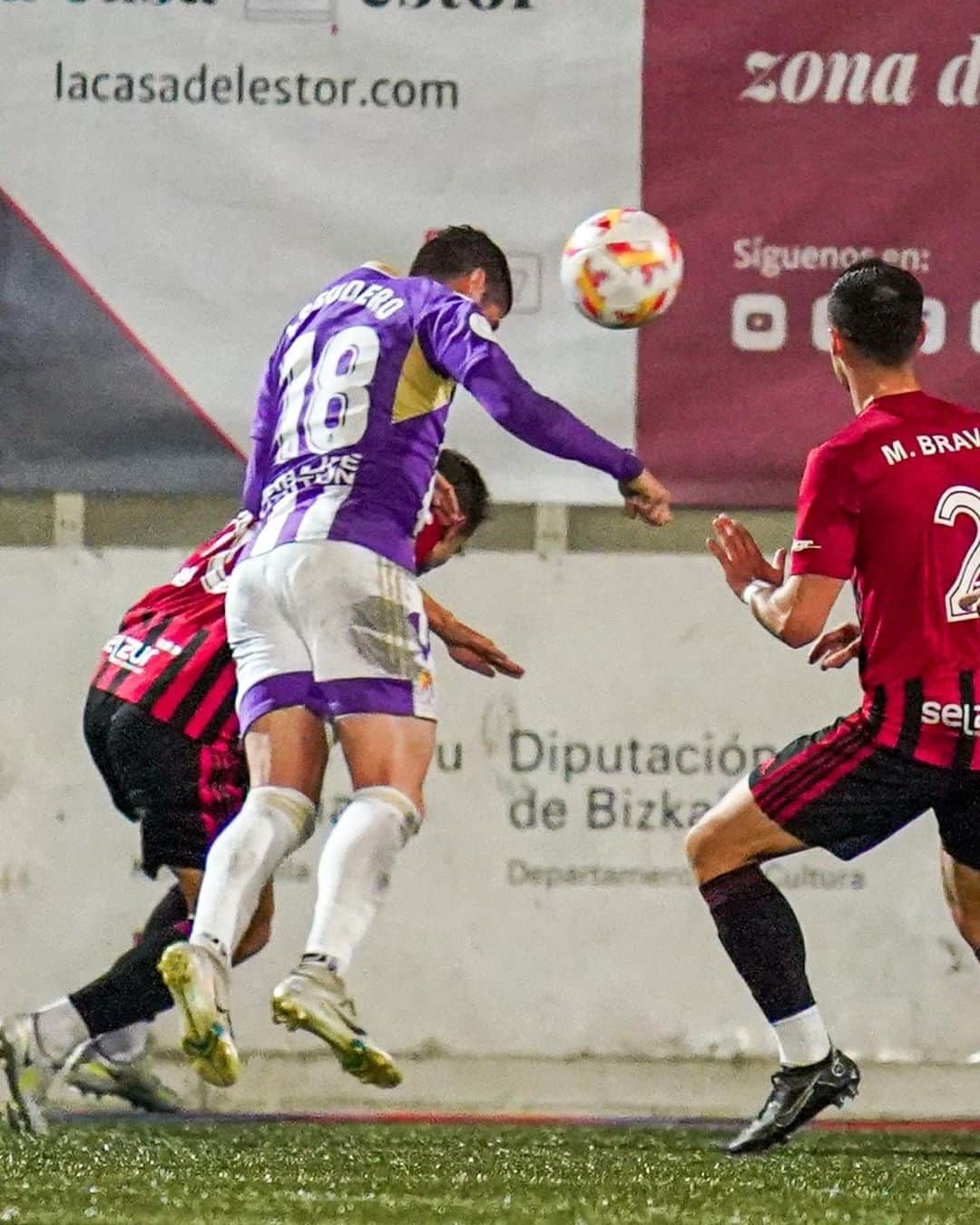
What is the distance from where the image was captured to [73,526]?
630cm

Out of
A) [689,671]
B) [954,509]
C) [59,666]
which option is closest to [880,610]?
[954,509]

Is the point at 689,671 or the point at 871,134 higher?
the point at 871,134

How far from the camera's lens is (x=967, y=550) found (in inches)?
173

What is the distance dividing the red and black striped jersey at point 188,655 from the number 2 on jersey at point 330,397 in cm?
75

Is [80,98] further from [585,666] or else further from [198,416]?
[585,666]

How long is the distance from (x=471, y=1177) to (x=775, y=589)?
50.5 inches

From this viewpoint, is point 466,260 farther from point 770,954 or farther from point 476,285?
point 770,954

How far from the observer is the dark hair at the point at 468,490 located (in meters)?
5.35

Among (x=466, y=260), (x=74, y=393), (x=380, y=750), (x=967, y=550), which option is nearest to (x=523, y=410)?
(x=380, y=750)

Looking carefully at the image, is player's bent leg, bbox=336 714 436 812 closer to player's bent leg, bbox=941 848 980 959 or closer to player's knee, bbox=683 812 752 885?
player's knee, bbox=683 812 752 885

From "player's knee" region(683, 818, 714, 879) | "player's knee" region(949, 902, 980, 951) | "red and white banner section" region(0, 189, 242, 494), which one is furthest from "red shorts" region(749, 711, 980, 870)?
"red and white banner section" region(0, 189, 242, 494)

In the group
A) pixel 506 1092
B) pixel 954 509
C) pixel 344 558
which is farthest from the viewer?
pixel 506 1092

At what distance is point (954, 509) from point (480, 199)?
2.25 meters

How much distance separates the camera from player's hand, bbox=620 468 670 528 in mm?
4000
